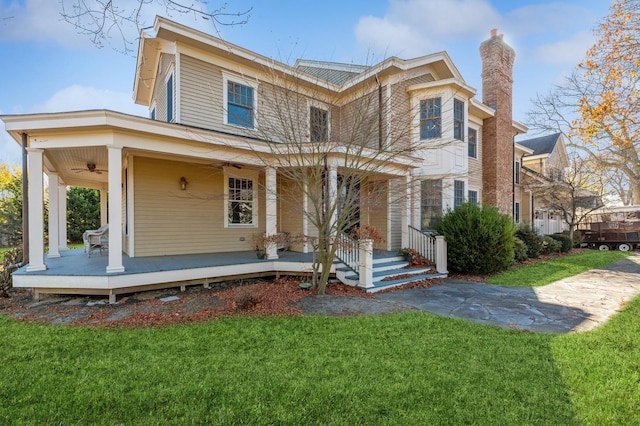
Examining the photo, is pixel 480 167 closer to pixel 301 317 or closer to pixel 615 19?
pixel 615 19

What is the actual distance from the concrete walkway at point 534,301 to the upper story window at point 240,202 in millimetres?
5561

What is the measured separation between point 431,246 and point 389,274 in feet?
7.14

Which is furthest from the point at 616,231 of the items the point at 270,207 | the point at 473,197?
the point at 270,207

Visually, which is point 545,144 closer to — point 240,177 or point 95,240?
point 240,177

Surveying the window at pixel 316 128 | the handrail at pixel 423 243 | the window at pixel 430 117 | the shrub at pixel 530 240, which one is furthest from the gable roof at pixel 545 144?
the window at pixel 316 128

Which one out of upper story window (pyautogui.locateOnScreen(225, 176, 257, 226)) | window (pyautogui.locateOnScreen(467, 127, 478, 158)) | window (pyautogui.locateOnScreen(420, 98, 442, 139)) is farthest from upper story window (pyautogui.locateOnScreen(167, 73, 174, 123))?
window (pyautogui.locateOnScreen(467, 127, 478, 158))

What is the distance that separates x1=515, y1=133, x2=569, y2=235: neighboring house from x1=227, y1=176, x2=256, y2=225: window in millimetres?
14212

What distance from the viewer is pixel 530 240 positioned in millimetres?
13516

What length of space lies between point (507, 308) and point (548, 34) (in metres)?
9.81

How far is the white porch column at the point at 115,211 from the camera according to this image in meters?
6.26

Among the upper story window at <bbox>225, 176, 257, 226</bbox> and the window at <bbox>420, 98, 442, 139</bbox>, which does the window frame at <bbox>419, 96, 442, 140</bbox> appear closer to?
the window at <bbox>420, 98, 442, 139</bbox>

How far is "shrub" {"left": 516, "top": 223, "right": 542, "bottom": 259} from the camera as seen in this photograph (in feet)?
43.9

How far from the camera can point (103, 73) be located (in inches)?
171

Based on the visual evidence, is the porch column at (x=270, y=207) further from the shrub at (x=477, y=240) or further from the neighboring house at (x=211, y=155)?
the shrub at (x=477, y=240)
